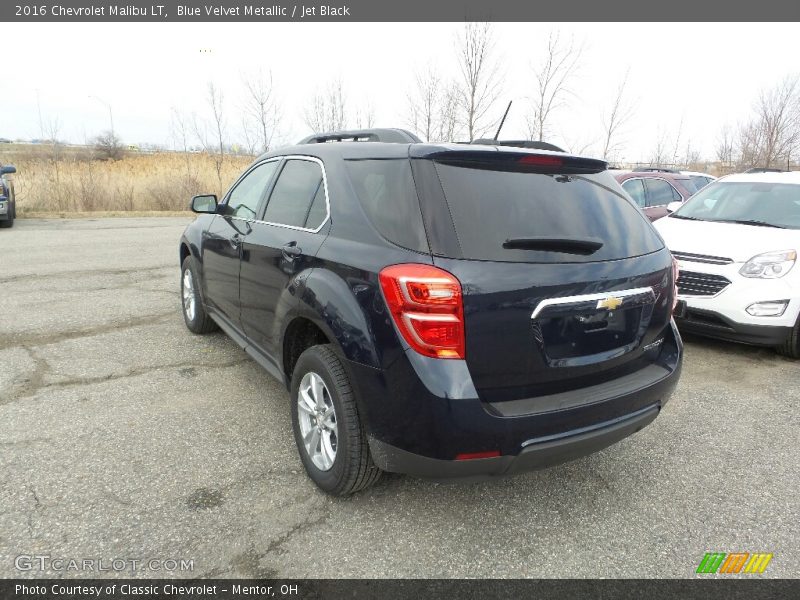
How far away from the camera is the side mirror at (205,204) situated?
4184 millimetres

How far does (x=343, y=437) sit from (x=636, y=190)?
27.3ft

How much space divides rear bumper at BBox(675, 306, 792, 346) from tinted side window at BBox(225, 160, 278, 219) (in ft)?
12.9

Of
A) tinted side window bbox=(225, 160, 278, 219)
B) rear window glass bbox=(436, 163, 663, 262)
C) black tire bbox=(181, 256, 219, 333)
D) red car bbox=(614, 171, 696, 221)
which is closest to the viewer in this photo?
rear window glass bbox=(436, 163, 663, 262)

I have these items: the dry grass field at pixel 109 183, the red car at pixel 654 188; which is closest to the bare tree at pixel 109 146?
the dry grass field at pixel 109 183

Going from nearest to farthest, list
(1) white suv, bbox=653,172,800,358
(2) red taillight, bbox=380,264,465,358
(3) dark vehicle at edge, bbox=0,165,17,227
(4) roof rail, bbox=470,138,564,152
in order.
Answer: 1. (2) red taillight, bbox=380,264,465,358
2. (4) roof rail, bbox=470,138,564,152
3. (1) white suv, bbox=653,172,800,358
4. (3) dark vehicle at edge, bbox=0,165,17,227

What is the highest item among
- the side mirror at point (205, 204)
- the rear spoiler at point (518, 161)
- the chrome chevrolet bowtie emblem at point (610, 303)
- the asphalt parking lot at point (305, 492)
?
the rear spoiler at point (518, 161)

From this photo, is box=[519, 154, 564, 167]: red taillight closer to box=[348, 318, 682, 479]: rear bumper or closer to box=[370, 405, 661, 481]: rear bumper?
box=[348, 318, 682, 479]: rear bumper

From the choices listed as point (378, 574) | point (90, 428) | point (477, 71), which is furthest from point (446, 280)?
point (477, 71)

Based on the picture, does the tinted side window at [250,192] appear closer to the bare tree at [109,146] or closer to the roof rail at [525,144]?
the roof rail at [525,144]

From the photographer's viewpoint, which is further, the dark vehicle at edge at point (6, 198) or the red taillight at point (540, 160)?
the dark vehicle at edge at point (6, 198)

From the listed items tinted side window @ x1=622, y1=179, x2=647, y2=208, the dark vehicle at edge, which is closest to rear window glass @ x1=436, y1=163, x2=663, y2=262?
tinted side window @ x1=622, y1=179, x2=647, y2=208

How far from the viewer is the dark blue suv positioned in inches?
80.0

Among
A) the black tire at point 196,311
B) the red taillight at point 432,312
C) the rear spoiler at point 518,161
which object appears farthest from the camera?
the black tire at point 196,311

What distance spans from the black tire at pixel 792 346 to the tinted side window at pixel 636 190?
4627mm
